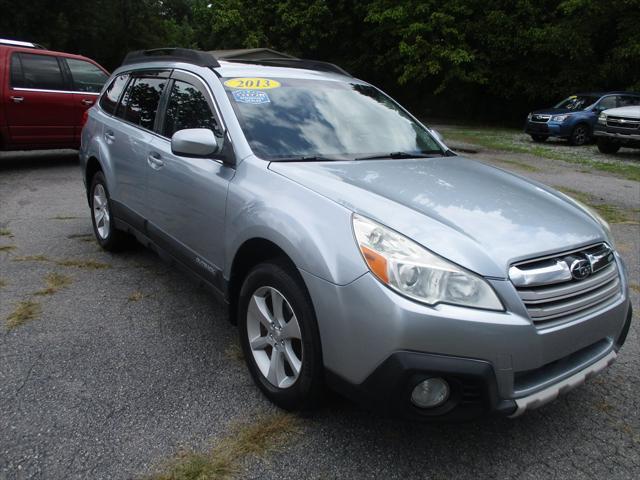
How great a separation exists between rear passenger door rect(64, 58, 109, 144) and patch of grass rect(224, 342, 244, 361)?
7.41m

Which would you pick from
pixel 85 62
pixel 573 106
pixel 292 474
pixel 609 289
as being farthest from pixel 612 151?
pixel 292 474

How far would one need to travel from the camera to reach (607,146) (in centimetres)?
1438

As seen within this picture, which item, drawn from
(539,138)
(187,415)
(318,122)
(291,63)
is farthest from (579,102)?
(187,415)

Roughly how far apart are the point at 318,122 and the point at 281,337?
4.53 feet

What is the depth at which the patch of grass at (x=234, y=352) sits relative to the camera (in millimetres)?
3137

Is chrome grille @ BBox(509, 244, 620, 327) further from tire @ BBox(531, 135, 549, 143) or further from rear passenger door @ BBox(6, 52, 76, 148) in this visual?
tire @ BBox(531, 135, 549, 143)

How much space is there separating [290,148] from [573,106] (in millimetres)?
16213

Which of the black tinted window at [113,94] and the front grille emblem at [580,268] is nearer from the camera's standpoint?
the front grille emblem at [580,268]

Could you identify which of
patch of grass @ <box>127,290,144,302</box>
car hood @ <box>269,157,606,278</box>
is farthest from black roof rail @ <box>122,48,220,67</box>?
patch of grass @ <box>127,290,144,302</box>

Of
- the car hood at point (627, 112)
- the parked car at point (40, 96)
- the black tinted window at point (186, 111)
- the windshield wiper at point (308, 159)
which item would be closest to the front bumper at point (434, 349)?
the windshield wiper at point (308, 159)

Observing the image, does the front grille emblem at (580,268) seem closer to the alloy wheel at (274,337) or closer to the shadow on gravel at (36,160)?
the alloy wheel at (274,337)

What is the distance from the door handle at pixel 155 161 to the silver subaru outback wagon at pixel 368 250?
0.06ft

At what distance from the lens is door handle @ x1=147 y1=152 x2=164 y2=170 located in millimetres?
3546

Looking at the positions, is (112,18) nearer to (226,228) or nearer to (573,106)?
(573,106)
